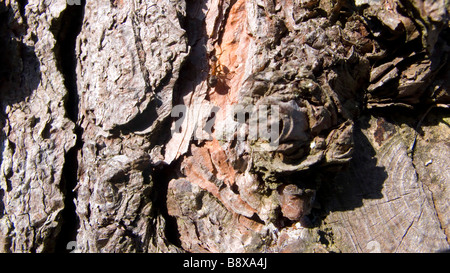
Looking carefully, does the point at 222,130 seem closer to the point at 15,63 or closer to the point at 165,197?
the point at 165,197

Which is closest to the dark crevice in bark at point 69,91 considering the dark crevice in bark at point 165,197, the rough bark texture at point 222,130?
the rough bark texture at point 222,130

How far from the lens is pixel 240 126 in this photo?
65.4 inches

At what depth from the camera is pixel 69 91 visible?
6.46ft

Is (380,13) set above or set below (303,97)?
above

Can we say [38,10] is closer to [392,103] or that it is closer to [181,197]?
[181,197]

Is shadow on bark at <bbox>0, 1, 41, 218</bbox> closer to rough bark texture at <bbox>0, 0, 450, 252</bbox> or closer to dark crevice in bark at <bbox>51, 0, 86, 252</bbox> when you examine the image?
rough bark texture at <bbox>0, 0, 450, 252</bbox>

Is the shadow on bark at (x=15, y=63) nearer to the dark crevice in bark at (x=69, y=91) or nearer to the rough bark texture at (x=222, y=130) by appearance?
the rough bark texture at (x=222, y=130)

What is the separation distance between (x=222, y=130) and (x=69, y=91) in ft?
3.48

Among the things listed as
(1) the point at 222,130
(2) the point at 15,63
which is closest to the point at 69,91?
(2) the point at 15,63

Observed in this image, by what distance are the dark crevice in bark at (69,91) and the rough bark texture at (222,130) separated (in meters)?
0.01

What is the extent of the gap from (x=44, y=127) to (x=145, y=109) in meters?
0.63

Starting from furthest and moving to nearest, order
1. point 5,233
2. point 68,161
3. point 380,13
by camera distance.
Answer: point 68,161 < point 5,233 < point 380,13

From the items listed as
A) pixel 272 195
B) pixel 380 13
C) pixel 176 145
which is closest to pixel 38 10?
pixel 176 145

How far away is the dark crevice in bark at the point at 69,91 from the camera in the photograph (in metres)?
1.84
